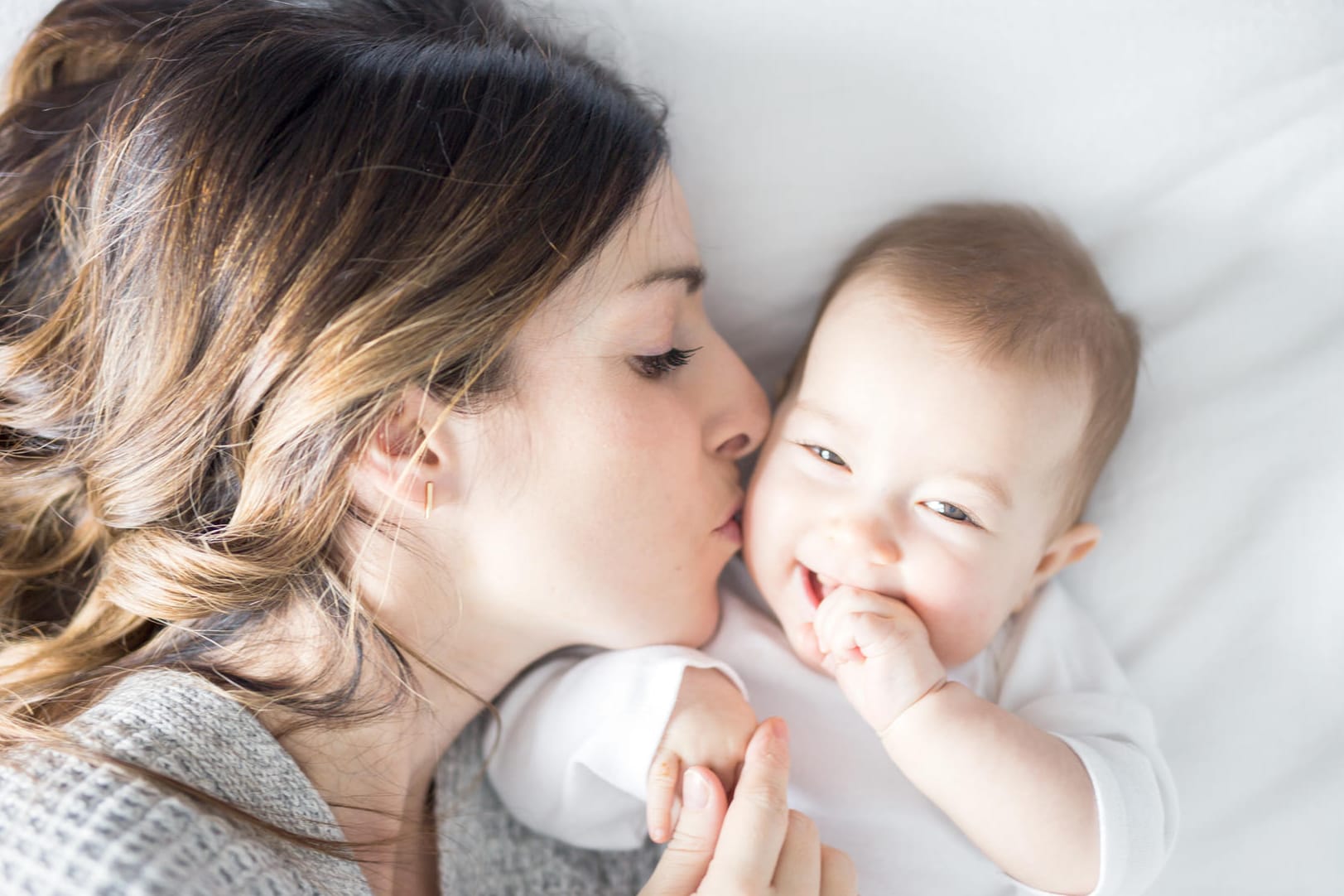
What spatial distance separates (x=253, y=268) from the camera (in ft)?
3.57

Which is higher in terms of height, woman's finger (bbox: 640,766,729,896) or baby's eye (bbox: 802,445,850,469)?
baby's eye (bbox: 802,445,850,469)

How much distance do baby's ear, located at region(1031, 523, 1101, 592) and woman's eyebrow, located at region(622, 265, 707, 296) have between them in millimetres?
638

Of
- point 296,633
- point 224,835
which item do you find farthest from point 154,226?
point 224,835

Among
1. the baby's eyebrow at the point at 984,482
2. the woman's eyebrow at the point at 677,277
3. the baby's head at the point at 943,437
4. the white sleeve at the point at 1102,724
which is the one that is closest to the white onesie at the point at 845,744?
the white sleeve at the point at 1102,724

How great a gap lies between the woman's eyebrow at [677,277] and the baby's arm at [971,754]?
1.50 ft

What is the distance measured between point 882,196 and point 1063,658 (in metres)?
0.78

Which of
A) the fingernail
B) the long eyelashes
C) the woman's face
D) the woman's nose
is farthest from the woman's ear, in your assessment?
the fingernail

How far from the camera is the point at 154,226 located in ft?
3.65

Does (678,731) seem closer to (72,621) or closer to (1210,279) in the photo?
(72,621)

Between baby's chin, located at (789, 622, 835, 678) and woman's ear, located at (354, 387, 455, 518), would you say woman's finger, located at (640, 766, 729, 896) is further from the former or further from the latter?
woman's ear, located at (354, 387, 455, 518)

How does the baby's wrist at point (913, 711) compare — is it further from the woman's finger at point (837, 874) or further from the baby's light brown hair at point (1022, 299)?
the baby's light brown hair at point (1022, 299)

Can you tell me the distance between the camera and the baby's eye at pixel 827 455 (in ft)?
4.37

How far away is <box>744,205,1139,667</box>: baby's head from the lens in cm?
128

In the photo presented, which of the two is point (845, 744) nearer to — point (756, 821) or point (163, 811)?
point (756, 821)
